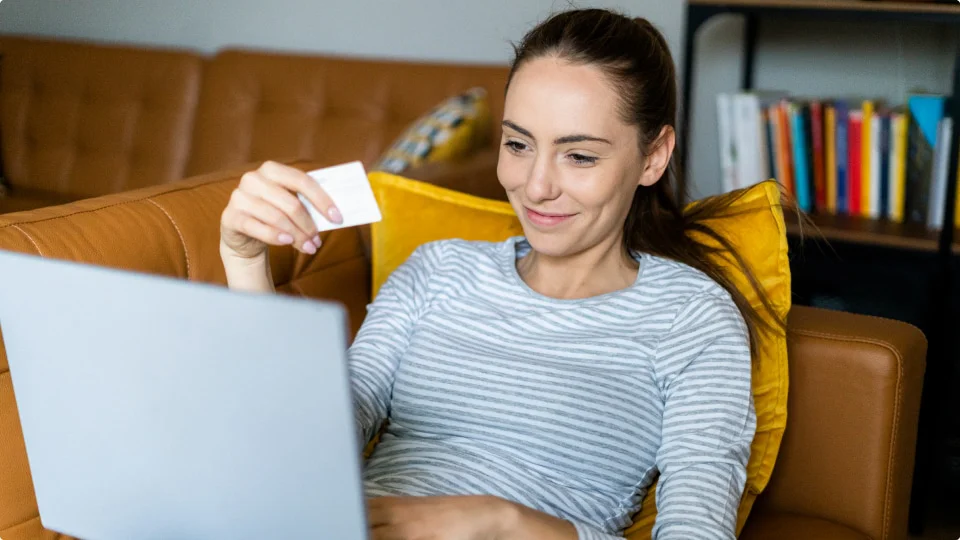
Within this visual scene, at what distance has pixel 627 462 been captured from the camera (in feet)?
3.91

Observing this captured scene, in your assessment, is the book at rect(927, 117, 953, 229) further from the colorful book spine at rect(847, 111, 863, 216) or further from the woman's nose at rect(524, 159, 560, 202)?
the woman's nose at rect(524, 159, 560, 202)

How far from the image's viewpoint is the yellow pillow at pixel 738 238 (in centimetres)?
129

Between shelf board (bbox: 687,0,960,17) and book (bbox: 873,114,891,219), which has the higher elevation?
shelf board (bbox: 687,0,960,17)

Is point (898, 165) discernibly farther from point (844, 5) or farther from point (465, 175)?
point (465, 175)

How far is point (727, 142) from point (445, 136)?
2.29 feet

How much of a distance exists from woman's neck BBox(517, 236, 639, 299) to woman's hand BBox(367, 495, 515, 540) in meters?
0.40

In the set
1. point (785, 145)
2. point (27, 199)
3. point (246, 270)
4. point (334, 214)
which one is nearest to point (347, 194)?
point (334, 214)

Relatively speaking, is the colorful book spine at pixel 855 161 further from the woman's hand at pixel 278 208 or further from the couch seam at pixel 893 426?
the woman's hand at pixel 278 208

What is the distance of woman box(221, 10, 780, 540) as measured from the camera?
3.73ft

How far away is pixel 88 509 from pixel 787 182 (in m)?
1.80

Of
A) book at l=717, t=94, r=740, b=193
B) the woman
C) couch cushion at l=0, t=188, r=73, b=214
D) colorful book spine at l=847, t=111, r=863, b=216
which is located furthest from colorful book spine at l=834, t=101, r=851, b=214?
couch cushion at l=0, t=188, r=73, b=214

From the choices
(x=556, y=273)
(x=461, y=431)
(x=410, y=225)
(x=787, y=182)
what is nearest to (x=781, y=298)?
(x=556, y=273)

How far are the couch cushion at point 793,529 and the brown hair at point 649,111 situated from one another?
0.76 feet

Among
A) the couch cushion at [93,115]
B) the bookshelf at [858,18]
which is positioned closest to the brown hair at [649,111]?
the bookshelf at [858,18]
